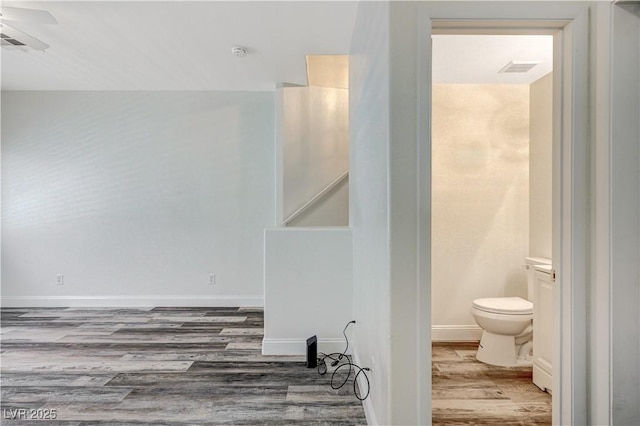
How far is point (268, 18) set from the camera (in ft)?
8.39

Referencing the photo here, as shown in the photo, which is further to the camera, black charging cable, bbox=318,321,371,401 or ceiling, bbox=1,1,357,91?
ceiling, bbox=1,1,357,91

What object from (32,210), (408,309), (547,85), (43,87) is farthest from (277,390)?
(43,87)

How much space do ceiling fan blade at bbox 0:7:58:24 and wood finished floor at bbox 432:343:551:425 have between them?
339cm

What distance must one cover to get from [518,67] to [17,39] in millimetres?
3754

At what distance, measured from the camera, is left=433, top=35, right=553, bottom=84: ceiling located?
2379 millimetres

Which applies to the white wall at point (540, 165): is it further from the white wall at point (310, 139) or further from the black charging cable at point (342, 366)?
the white wall at point (310, 139)

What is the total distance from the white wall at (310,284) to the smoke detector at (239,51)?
1.59 meters

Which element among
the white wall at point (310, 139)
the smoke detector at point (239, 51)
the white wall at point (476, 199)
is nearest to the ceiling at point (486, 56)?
the white wall at point (476, 199)

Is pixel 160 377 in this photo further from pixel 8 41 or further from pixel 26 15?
pixel 8 41

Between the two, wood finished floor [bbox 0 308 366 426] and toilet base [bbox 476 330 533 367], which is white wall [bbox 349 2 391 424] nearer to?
wood finished floor [bbox 0 308 366 426]

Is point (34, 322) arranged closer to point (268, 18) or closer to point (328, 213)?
point (328, 213)

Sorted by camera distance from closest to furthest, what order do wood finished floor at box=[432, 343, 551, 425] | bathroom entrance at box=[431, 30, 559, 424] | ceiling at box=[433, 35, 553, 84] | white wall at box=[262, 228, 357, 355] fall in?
wood finished floor at box=[432, 343, 551, 425] < ceiling at box=[433, 35, 553, 84] < white wall at box=[262, 228, 357, 355] < bathroom entrance at box=[431, 30, 559, 424]

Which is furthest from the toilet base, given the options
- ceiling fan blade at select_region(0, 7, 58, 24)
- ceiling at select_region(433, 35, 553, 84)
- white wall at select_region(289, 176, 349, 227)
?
ceiling fan blade at select_region(0, 7, 58, 24)

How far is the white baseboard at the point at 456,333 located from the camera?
3.11 meters
